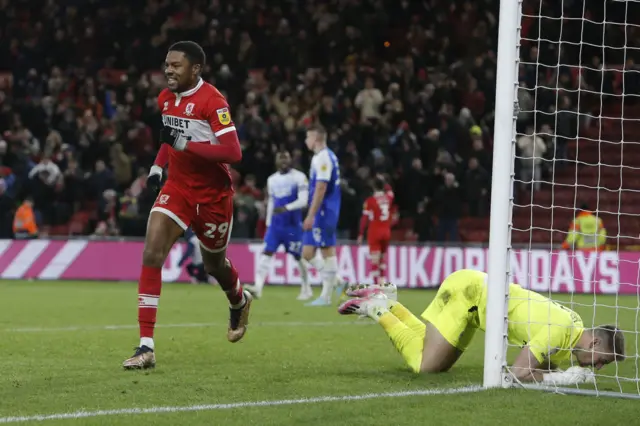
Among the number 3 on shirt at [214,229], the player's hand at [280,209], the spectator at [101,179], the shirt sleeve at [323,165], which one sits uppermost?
the shirt sleeve at [323,165]

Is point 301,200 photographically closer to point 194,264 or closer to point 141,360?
point 194,264

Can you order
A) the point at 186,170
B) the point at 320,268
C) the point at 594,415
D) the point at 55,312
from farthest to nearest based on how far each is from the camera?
the point at 320,268
the point at 55,312
the point at 186,170
the point at 594,415

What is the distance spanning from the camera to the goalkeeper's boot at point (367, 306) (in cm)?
813

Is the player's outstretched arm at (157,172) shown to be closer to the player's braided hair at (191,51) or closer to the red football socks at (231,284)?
the player's braided hair at (191,51)

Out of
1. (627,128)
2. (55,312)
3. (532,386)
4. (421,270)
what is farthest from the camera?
(627,128)

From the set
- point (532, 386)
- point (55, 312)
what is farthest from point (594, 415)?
point (55, 312)

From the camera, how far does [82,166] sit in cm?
2536

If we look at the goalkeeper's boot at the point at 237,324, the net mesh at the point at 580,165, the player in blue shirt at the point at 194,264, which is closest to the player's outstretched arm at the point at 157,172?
the goalkeeper's boot at the point at 237,324

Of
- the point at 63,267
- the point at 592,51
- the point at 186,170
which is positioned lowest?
the point at 63,267

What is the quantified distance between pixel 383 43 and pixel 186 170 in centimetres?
1979

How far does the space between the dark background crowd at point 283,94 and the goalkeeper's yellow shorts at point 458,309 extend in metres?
14.5

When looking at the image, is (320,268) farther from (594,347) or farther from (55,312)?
(594,347)

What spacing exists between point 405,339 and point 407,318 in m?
0.40

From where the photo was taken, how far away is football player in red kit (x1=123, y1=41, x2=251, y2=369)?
7957 millimetres
